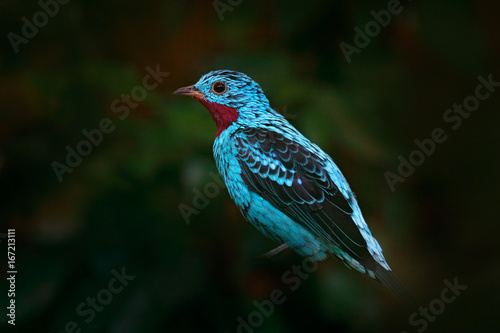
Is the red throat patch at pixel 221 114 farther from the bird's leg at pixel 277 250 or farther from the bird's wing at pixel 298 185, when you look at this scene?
the bird's leg at pixel 277 250

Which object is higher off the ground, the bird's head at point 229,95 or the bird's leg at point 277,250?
the bird's head at point 229,95

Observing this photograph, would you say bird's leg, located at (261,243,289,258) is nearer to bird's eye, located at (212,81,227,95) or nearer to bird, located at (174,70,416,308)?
bird, located at (174,70,416,308)

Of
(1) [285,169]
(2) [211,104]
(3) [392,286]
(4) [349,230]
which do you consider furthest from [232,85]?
(3) [392,286]

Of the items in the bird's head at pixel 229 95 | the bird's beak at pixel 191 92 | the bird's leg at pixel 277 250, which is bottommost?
the bird's leg at pixel 277 250

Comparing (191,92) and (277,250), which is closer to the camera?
(277,250)

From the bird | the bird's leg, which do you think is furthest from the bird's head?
the bird's leg

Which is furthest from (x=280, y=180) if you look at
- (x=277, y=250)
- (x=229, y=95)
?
(x=229, y=95)

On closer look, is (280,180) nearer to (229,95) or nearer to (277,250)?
(277,250)

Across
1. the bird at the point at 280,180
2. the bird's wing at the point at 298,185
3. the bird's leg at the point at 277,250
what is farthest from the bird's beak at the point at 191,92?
the bird's leg at the point at 277,250
